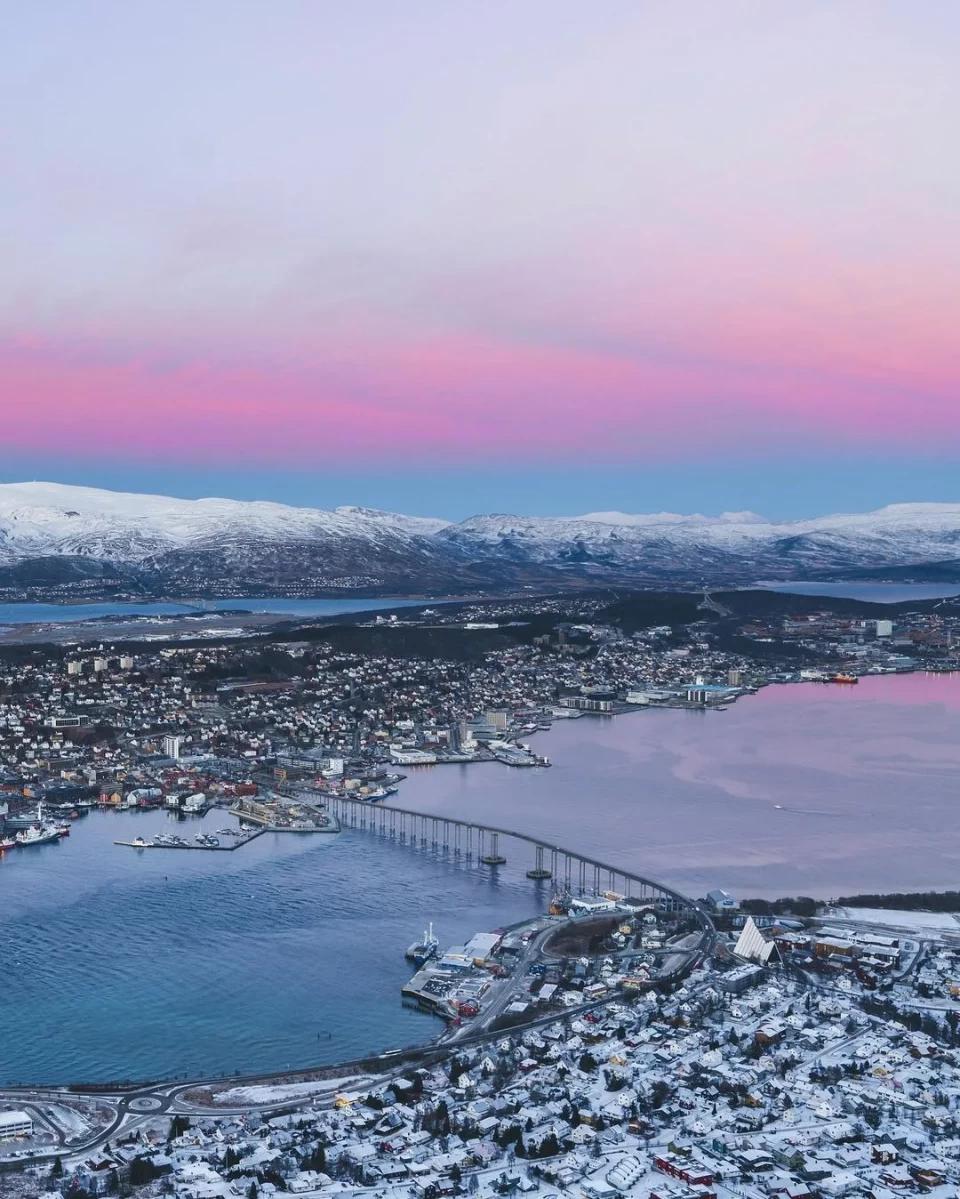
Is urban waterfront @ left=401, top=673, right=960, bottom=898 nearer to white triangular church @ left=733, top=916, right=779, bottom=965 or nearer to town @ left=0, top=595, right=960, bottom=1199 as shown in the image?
town @ left=0, top=595, right=960, bottom=1199

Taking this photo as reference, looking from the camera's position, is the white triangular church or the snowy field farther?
the white triangular church

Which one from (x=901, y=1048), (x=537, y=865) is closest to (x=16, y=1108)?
(x=901, y=1048)

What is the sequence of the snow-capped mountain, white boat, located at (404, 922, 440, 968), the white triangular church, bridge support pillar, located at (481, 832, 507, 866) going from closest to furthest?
the white triangular church, white boat, located at (404, 922, 440, 968), bridge support pillar, located at (481, 832, 507, 866), the snow-capped mountain

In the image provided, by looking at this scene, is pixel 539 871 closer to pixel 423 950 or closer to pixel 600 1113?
pixel 423 950

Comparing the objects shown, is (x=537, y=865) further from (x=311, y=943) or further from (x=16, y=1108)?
(x=16, y=1108)

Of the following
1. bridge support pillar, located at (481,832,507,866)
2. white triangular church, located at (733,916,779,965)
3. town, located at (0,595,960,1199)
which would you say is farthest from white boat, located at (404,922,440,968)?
bridge support pillar, located at (481,832,507,866)

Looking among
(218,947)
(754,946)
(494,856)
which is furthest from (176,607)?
(754,946)

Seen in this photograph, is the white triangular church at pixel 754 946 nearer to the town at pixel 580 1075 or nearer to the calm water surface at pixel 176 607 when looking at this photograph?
the town at pixel 580 1075
